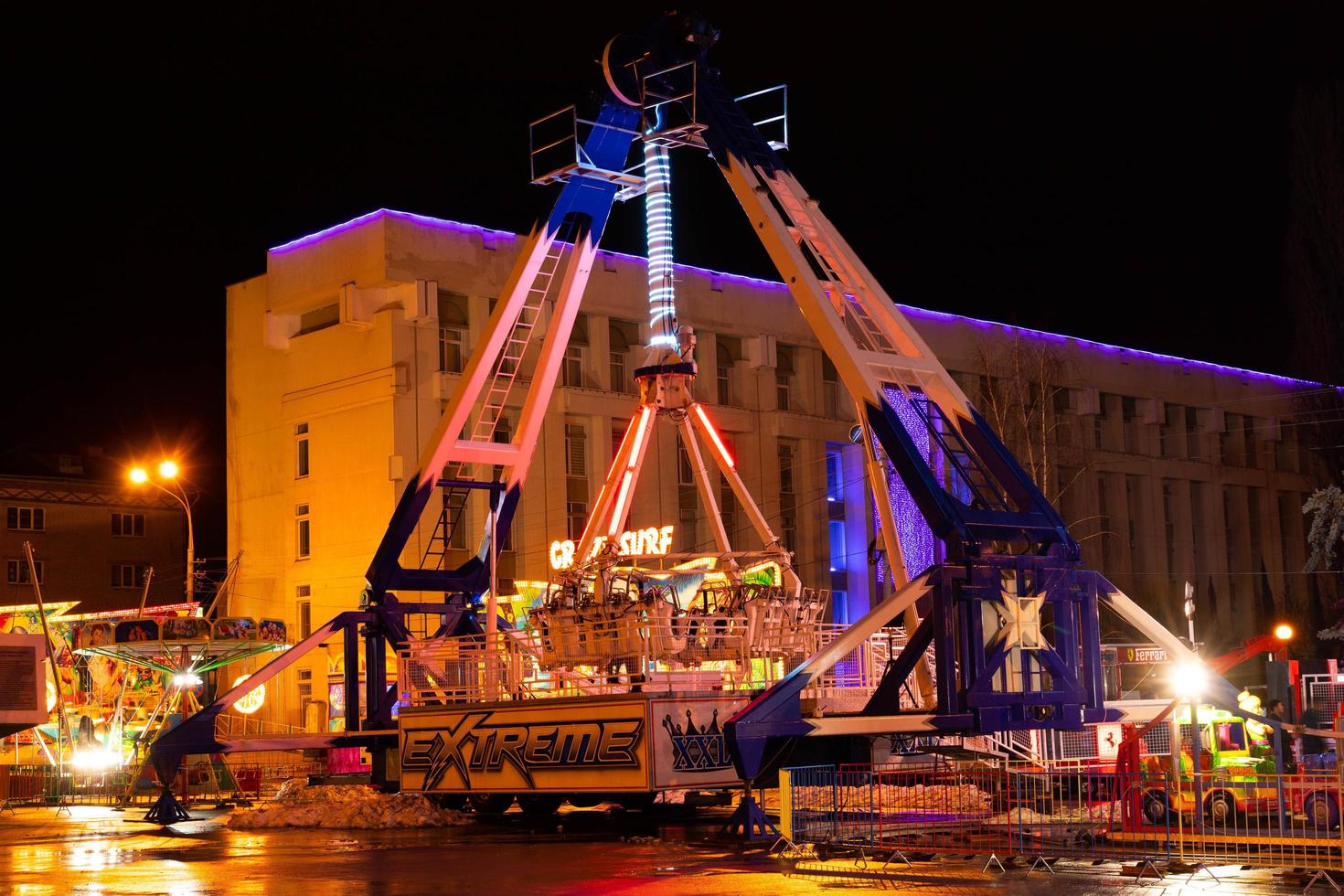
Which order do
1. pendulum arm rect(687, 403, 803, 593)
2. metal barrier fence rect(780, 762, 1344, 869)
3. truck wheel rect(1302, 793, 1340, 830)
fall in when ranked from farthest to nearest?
1. pendulum arm rect(687, 403, 803, 593)
2. truck wheel rect(1302, 793, 1340, 830)
3. metal barrier fence rect(780, 762, 1344, 869)

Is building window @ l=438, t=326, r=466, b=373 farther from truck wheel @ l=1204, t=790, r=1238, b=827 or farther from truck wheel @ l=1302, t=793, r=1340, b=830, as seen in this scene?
truck wheel @ l=1302, t=793, r=1340, b=830

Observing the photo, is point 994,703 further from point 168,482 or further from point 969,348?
point 168,482

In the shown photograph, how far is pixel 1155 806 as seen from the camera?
22203 mm

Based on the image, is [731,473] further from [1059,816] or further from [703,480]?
[1059,816]

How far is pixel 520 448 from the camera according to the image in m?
35.0

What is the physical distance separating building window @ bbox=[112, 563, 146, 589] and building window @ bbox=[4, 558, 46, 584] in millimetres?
3897

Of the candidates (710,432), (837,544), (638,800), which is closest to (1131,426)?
(837,544)

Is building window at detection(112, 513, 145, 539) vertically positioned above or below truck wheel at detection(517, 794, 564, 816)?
above

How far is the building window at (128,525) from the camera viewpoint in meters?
84.3

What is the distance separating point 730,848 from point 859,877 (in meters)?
4.18

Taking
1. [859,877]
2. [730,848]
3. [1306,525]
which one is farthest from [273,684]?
[1306,525]

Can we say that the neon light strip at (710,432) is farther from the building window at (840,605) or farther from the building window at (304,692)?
the building window at (840,605)

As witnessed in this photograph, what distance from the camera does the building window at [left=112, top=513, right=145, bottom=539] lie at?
84.3 metres

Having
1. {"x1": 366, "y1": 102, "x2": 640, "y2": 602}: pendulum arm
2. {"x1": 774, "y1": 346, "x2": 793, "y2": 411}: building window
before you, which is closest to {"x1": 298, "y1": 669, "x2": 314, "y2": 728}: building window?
{"x1": 774, "y1": 346, "x2": 793, "y2": 411}: building window
